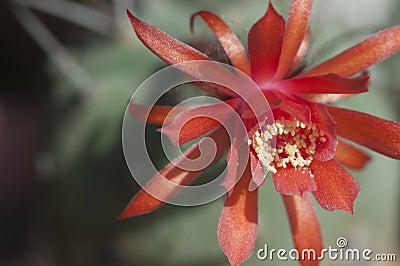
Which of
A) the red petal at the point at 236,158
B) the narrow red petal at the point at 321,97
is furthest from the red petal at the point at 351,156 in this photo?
the red petal at the point at 236,158

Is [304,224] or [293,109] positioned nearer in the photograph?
[293,109]

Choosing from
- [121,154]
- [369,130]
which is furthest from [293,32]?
[121,154]

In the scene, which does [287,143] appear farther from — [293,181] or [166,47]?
[166,47]

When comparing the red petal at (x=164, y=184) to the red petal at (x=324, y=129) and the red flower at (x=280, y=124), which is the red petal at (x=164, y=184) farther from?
the red petal at (x=324, y=129)

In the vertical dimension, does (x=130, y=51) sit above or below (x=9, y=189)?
above

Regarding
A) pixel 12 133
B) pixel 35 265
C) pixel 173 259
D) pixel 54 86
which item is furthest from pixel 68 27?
pixel 173 259

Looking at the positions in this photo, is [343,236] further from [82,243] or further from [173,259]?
[82,243]
